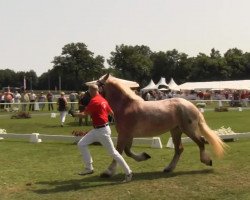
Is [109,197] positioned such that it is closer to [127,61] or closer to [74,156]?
[74,156]

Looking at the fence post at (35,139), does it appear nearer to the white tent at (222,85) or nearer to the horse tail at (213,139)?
the horse tail at (213,139)

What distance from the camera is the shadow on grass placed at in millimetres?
9570

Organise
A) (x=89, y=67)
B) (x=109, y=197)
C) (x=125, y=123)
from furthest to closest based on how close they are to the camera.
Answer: (x=89, y=67)
(x=125, y=123)
(x=109, y=197)

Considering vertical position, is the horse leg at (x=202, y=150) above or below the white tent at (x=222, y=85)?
below

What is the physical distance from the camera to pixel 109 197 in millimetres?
8711

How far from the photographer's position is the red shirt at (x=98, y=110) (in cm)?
1019

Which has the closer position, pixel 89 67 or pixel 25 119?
pixel 25 119

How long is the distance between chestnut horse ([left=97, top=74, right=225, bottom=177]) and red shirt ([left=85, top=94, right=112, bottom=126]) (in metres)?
0.53

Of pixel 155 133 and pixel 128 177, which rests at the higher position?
pixel 155 133

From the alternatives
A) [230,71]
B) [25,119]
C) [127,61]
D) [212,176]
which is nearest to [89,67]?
[127,61]

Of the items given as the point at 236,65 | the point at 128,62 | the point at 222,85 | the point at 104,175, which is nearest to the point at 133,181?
the point at 104,175

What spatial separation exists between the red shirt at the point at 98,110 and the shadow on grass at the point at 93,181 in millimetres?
1226

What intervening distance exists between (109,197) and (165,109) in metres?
2.98

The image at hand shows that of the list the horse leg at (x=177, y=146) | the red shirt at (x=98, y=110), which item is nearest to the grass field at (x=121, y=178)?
the horse leg at (x=177, y=146)
